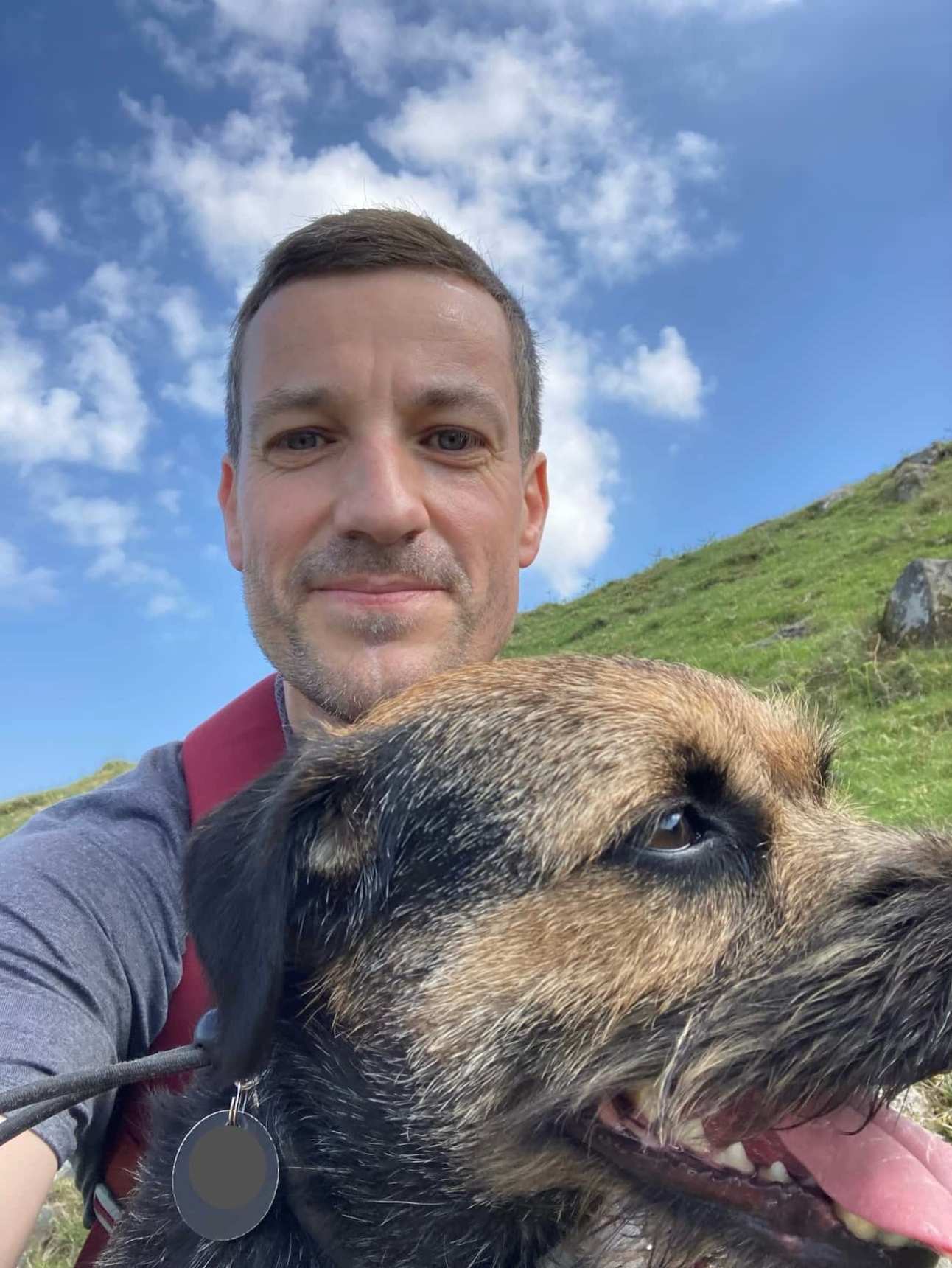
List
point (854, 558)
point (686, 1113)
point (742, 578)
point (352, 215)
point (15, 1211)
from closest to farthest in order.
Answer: point (686, 1113) → point (15, 1211) → point (352, 215) → point (854, 558) → point (742, 578)

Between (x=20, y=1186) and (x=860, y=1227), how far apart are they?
6.38 ft

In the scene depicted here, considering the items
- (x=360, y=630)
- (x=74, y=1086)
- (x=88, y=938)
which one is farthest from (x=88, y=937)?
(x=360, y=630)

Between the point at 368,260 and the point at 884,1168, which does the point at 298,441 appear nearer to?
the point at 368,260

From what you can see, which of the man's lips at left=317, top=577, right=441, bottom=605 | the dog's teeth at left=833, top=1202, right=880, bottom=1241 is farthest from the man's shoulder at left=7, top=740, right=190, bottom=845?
the dog's teeth at left=833, top=1202, right=880, bottom=1241

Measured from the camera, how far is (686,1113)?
221cm

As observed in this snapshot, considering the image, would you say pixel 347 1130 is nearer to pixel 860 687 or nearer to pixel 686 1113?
pixel 686 1113

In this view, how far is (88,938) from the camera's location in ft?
8.95

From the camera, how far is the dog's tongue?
6.73ft

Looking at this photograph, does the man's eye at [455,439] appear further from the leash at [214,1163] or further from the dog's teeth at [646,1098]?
the dog's teeth at [646,1098]

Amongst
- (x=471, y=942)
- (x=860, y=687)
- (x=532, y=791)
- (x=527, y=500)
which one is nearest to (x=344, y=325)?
(x=527, y=500)

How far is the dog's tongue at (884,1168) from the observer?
2.05 metres

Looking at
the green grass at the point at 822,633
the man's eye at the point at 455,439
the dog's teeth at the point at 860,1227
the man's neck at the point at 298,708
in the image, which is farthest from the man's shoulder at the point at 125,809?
the green grass at the point at 822,633

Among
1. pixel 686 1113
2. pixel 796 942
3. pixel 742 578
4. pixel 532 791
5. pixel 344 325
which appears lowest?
pixel 686 1113

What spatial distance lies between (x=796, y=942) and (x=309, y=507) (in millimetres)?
2271
